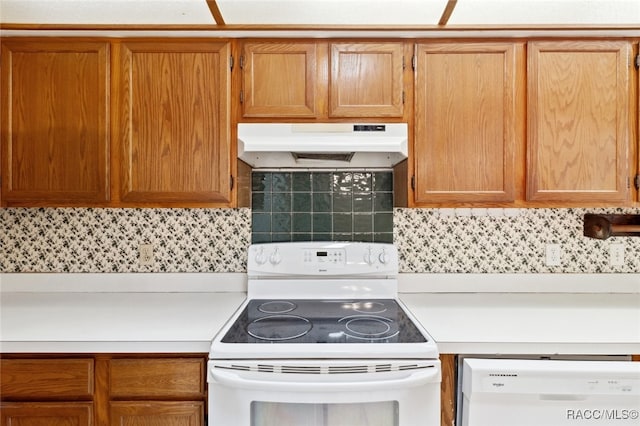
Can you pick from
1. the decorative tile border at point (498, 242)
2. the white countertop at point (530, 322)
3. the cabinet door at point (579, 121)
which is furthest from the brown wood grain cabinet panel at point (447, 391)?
the cabinet door at point (579, 121)

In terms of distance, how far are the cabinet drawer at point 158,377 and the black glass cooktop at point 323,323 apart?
166 millimetres

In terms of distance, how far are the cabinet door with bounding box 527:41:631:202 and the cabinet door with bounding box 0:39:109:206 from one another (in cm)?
186

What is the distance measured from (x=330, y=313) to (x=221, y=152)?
84 centimetres

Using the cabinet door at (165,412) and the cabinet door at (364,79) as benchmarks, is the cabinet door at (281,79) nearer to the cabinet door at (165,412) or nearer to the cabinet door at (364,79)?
the cabinet door at (364,79)

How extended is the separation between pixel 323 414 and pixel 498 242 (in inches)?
50.6

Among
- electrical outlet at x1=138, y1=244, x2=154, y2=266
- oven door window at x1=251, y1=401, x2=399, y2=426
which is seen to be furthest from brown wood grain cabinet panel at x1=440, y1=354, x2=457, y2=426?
electrical outlet at x1=138, y1=244, x2=154, y2=266

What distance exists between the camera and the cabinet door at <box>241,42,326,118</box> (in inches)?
63.9

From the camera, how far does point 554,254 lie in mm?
1955

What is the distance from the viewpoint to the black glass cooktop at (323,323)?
133cm

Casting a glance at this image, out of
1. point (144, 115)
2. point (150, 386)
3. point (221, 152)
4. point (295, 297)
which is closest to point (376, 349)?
point (295, 297)

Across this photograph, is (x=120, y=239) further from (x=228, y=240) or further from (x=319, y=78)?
(x=319, y=78)

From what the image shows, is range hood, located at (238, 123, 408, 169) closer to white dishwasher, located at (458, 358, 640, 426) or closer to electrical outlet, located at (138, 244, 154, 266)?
electrical outlet, located at (138, 244, 154, 266)

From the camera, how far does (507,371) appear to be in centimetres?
127

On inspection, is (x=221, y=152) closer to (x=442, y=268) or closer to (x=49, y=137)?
(x=49, y=137)
